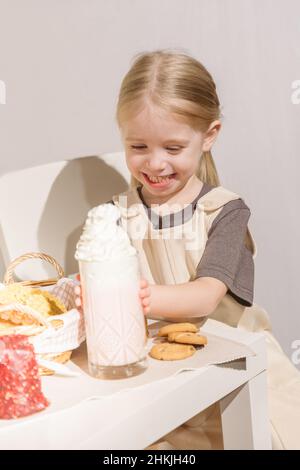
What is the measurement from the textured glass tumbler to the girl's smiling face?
0.43 m

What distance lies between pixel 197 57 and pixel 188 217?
2.49 ft

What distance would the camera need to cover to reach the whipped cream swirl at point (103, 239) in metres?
0.76

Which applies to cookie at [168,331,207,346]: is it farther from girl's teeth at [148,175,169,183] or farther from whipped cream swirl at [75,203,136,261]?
girl's teeth at [148,175,169,183]

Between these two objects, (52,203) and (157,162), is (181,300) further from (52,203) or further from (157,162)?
(52,203)

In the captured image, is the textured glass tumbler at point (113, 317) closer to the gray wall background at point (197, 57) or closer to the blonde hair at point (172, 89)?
the blonde hair at point (172, 89)

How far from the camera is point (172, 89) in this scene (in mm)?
1179

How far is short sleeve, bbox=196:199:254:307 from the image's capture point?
3.67 ft

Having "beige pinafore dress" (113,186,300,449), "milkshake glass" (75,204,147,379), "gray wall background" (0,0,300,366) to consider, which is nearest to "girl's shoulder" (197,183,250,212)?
"beige pinafore dress" (113,186,300,449)

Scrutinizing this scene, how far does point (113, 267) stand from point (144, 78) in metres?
0.56

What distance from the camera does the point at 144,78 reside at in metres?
1.20

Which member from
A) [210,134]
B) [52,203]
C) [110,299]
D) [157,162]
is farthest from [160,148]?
[110,299]

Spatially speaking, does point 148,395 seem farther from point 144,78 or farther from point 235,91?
point 235,91

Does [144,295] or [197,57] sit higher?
[197,57]
